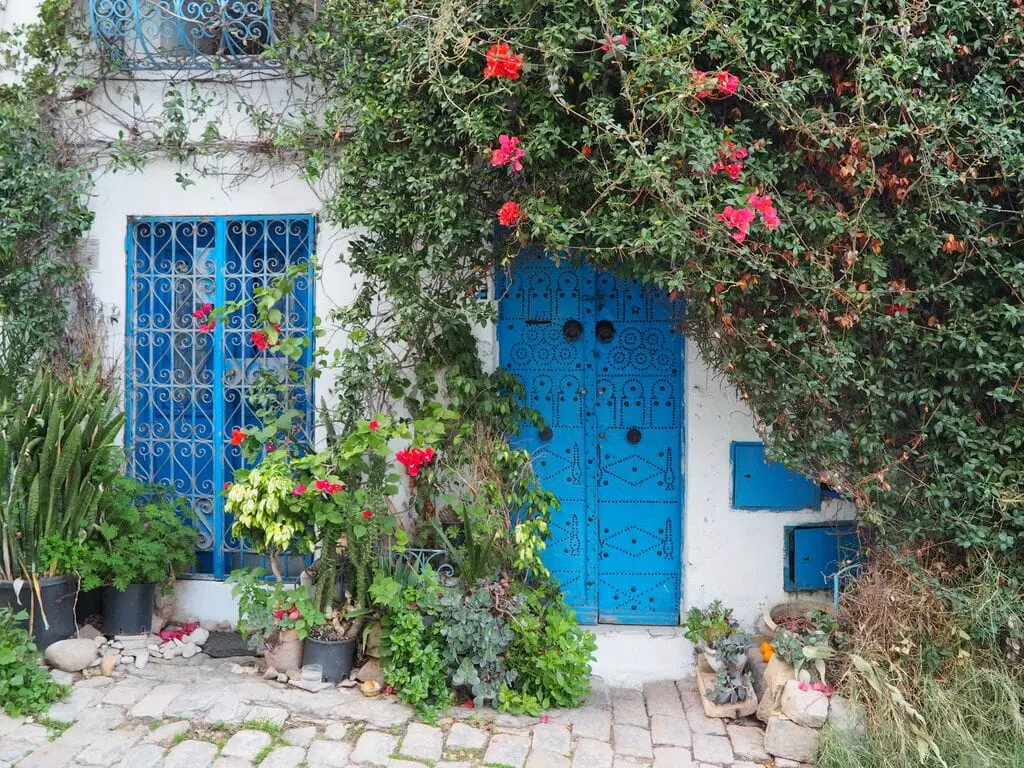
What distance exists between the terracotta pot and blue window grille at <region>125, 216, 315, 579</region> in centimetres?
83

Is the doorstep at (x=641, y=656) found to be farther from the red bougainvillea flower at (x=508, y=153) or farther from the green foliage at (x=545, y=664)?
the red bougainvillea flower at (x=508, y=153)

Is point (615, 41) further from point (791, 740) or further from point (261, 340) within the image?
point (791, 740)

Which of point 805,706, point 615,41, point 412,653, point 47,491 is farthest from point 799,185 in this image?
point 47,491

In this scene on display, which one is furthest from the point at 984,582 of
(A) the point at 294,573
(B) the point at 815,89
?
(A) the point at 294,573

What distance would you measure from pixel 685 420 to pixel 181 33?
12.9 ft

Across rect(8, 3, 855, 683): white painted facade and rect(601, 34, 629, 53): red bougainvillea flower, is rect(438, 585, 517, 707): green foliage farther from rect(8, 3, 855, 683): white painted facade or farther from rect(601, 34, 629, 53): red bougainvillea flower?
rect(601, 34, 629, 53): red bougainvillea flower

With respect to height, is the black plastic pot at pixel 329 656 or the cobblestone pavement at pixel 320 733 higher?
the black plastic pot at pixel 329 656

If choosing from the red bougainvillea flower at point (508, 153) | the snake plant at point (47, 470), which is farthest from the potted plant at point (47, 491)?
the red bougainvillea flower at point (508, 153)

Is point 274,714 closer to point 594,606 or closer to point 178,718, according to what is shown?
point 178,718

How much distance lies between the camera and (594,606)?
540cm

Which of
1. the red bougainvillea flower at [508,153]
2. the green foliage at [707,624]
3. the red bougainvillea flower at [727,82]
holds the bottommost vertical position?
the green foliage at [707,624]

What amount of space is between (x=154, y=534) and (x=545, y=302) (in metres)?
2.69

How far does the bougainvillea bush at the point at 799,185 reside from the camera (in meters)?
3.93

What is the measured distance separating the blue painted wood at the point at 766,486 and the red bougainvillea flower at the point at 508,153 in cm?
216
